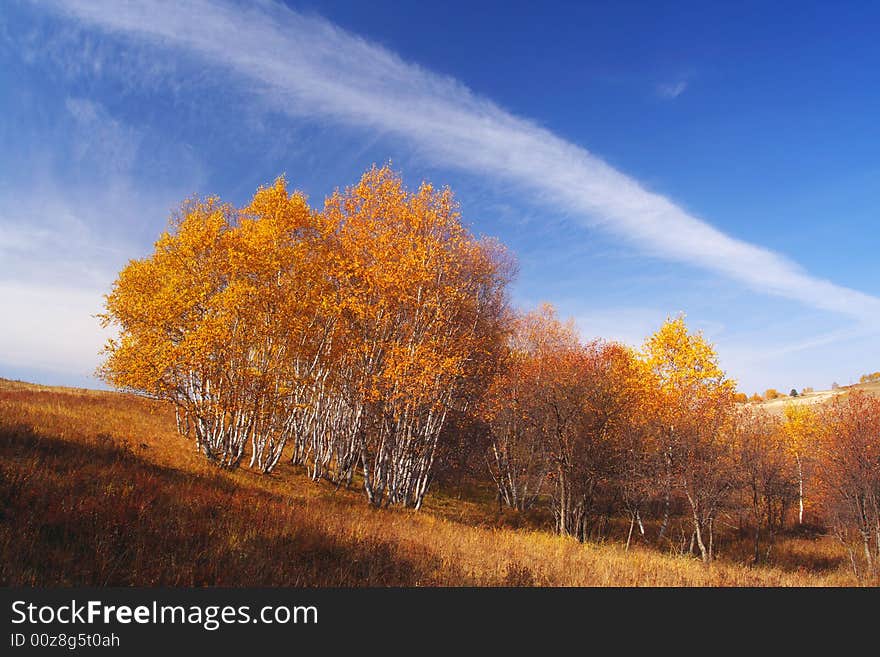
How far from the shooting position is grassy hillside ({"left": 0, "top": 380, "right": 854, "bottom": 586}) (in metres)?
7.46

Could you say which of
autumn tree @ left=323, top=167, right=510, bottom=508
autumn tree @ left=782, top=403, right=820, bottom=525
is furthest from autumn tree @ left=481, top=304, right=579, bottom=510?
autumn tree @ left=782, top=403, right=820, bottom=525

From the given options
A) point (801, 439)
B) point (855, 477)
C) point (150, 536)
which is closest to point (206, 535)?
point (150, 536)

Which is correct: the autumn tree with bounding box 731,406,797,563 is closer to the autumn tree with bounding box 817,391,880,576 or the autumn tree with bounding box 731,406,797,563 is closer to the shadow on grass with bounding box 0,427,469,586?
the autumn tree with bounding box 817,391,880,576

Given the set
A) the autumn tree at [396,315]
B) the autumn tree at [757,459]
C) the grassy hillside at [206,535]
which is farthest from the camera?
the autumn tree at [757,459]

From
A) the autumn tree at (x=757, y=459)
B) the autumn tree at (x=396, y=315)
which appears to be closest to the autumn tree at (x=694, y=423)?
the autumn tree at (x=757, y=459)

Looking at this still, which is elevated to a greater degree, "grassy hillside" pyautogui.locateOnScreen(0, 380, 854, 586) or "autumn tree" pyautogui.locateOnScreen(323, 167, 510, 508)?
"autumn tree" pyautogui.locateOnScreen(323, 167, 510, 508)

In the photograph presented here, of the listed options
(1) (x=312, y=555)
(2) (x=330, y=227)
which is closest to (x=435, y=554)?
(1) (x=312, y=555)

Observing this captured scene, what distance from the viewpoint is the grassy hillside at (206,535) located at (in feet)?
24.5

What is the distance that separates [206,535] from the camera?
9.46 meters

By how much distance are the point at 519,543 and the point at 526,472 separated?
58.3 feet

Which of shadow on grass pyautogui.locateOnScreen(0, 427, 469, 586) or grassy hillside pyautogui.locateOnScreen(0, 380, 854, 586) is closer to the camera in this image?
shadow on grass pyautogui.locateOnScreen(0, 427, 469, 586)

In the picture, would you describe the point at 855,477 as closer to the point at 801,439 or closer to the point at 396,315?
the point at 801,439

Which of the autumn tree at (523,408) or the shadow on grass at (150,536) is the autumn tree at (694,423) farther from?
the shadow on grass at (150,536)

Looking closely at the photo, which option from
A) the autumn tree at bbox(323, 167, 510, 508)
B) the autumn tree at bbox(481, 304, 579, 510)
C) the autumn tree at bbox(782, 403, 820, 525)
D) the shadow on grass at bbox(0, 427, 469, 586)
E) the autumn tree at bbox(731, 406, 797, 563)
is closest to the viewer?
the shadow on grass at bbox(0, 427, 469, 586)
